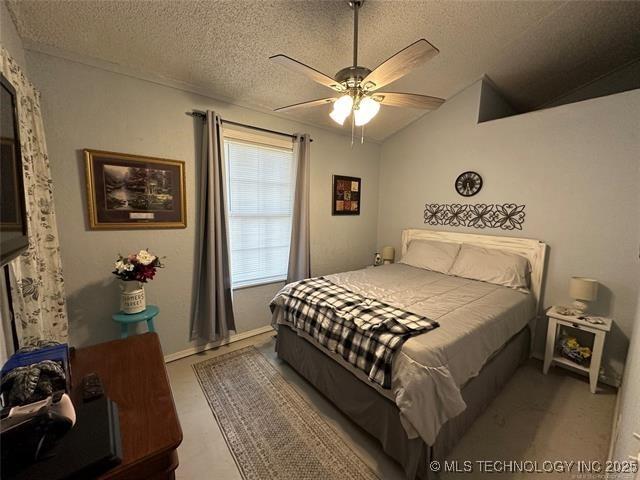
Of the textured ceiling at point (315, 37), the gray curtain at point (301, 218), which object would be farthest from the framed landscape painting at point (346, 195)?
the textured ceiling at point (315, 37)

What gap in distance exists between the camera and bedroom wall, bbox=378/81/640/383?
6.93 ft

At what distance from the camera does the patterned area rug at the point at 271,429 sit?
144 cm

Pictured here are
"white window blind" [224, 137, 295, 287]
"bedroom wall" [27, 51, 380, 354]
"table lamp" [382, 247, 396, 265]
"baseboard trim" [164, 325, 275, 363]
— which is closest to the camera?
"bedroom wall" [27, 51, 380, 354]

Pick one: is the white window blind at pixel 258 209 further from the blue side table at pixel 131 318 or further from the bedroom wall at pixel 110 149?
the blue side table at pixel 131 318

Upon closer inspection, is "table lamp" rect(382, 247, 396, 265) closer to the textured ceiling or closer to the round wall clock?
the round wall clock

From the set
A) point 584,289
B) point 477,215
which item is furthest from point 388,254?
point 584,289

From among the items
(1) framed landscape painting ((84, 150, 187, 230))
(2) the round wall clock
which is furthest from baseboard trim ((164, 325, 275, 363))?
(2) the round wall clock

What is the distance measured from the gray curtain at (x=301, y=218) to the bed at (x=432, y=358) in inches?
26.4

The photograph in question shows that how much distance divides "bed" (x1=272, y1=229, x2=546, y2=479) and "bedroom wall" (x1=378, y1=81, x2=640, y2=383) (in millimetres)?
291

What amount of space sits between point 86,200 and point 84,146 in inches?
15.6

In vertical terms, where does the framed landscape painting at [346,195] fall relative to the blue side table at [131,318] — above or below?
above

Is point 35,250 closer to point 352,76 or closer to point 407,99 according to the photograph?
point 352,76

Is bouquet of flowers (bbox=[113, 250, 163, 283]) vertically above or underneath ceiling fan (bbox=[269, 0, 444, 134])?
underneath

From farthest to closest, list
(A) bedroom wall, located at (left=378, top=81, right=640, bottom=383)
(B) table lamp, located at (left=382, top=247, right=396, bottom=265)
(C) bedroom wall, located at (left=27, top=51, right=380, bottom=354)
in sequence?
1. (B) table lamp, located at (left=382, top=247, right=396, bottom=265)
2. (A) bedroom wall, located at (left=378, top=81, right=640, bottom=383)
3. (C) bedroom wall, located at (left=27, top=51, right=380, bottom=354)
